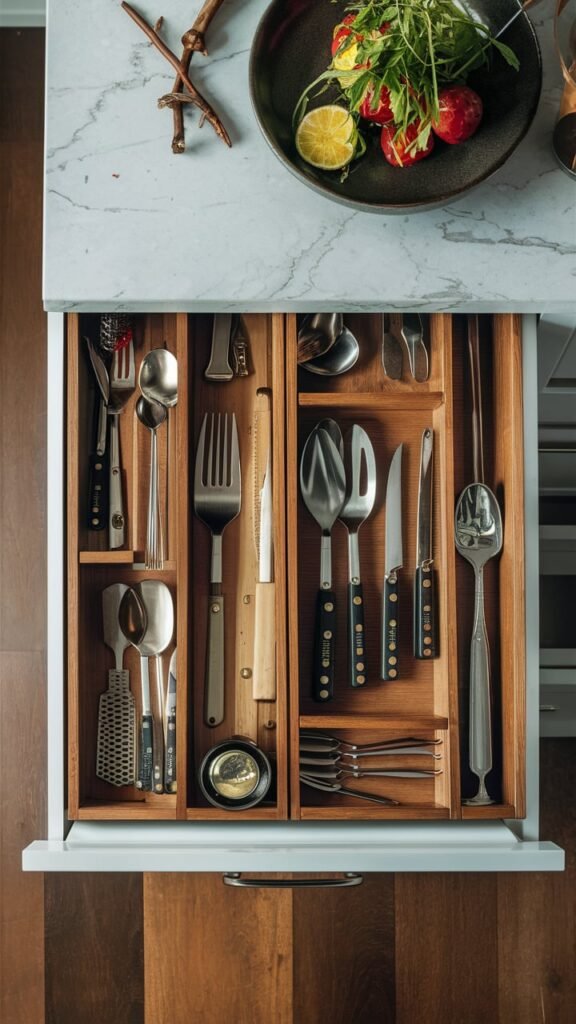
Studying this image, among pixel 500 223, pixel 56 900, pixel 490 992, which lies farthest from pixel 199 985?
pixel 500 223

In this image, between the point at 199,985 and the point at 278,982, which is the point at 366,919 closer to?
the point at 278,982

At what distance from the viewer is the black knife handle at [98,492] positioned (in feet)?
3.67

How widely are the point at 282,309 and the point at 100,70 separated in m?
0.35

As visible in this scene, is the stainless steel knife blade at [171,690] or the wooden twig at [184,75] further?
the stainless steel knife blade at [171,690]

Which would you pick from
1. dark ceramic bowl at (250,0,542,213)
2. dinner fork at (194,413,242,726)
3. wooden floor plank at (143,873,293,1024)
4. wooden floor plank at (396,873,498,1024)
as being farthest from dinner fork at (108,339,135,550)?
wooden floor plank at (396,873,498,1024)

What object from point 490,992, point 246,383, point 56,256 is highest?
point 56,256

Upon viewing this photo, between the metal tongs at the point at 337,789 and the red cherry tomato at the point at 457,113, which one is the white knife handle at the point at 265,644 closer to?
the metal tongs at the point at 337,789

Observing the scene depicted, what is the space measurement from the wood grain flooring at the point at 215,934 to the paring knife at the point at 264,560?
0.48 metres

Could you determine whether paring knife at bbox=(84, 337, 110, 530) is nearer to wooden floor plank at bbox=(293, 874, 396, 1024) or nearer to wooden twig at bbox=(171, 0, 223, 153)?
wooden twig at bbox=(171, 0, 223, 153)

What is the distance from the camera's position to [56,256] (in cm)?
102

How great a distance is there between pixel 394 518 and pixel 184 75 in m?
0.59

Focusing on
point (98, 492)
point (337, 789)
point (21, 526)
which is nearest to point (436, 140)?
point (98, 492)

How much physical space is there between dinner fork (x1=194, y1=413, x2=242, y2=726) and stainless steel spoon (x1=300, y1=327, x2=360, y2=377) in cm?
17

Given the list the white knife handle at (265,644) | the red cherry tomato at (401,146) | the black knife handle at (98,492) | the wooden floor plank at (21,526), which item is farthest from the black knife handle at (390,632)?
the wooden floor plank at (21,526)
